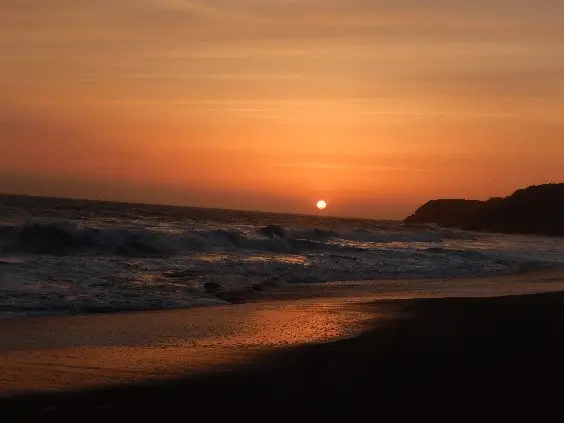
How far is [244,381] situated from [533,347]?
11.2 feet

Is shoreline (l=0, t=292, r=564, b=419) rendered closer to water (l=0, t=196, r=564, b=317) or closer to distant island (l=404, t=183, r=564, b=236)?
water (l=0, t=196, r=564, b=317)

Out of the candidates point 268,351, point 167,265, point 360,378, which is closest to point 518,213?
point 167,265

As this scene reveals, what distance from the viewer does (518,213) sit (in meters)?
99.6

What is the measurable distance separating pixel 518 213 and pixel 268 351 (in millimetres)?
96020

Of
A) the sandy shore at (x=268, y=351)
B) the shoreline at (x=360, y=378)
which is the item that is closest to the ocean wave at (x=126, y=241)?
the sandy shore at (x=268, y=351)

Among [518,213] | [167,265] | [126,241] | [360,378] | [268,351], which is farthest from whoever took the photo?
[518,213]

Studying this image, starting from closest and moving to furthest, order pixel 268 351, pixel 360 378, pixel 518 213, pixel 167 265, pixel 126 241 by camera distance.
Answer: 1. pixel 360 378
2. pixel 268 351
3. pixel 167 265
4. pixel 126 241
5. pixel 518 213

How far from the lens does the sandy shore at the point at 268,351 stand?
21.2 feet

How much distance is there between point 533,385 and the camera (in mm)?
6520

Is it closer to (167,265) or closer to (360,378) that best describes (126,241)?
(167,265)

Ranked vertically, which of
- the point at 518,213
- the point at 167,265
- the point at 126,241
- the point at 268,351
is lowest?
the point at 268,351

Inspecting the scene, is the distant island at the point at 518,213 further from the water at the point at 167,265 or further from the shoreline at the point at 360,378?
the shoreline at the point at 360,378

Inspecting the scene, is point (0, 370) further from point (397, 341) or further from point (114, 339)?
point (397, 341)

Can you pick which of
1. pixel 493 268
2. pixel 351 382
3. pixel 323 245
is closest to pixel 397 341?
pixel 351 382
